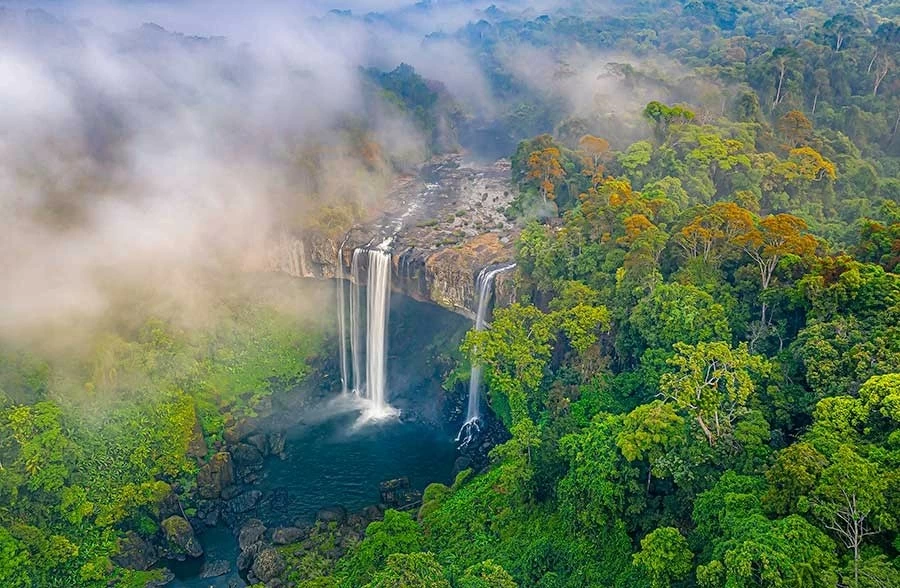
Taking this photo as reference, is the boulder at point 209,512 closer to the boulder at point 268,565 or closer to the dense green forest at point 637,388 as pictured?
the dense green forest at point 637,388

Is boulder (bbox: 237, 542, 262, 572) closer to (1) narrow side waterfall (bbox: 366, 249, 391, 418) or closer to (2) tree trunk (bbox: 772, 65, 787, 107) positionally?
(1) narrow side waterfall (bbox: 366, 249, 391, 418)

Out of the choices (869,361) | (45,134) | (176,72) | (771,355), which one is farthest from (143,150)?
(869,361)

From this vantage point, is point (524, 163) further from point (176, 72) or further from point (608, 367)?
point (176, 72)

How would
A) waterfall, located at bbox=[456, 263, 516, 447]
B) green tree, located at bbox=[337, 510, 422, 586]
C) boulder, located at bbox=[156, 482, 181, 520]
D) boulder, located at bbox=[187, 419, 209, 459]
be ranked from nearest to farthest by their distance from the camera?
green tree, located at bbox=[337, 510, 422, 586]
boulder, located at bbox=[156, 482, 181, 520]
boulder, located at bbox=[187, 419, 209, 459]
waterfall, located at bbox=[456, 263, 516, 447]

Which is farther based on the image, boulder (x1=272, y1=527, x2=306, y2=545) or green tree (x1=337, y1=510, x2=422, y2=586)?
boulder (x1=272, y1=527, x2=306, y2=545)

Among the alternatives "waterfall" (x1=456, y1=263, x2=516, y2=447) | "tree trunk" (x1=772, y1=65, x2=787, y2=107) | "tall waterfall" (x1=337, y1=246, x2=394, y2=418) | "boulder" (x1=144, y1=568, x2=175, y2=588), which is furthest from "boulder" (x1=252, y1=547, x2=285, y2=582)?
"tree trunk" (x1=772, y1=65, x2=787, y2=107)

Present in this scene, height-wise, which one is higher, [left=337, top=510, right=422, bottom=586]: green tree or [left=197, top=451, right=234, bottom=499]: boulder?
[left=337, top=510, right=422, bottom=586]: green tree
